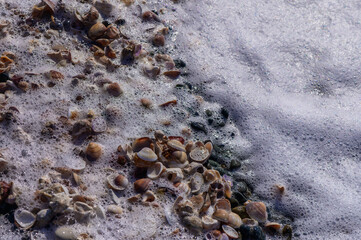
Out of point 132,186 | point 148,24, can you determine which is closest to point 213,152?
point 132,186

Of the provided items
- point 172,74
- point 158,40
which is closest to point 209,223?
point 172,74

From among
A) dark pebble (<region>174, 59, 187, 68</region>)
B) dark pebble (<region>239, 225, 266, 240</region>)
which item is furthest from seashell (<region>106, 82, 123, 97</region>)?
dark pebble (<region>239, 225, 266, 240</region>)

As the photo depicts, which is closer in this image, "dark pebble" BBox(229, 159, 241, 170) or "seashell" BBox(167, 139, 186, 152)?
"seashell" BBox(167, 139, 186, 152)

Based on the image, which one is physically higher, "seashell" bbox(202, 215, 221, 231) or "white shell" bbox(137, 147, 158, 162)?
"white shell" bbox(137, 147, 158, 162)

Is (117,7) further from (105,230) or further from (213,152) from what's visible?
(105,230)

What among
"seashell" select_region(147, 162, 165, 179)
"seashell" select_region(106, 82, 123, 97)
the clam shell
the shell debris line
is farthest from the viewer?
"seashell" select_region(106, 82, 123, 97)

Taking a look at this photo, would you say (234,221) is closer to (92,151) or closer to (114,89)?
(92,151)

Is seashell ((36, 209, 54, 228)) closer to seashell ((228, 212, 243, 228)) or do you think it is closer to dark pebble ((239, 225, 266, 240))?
seashell ((228, 212, 243, 228))
